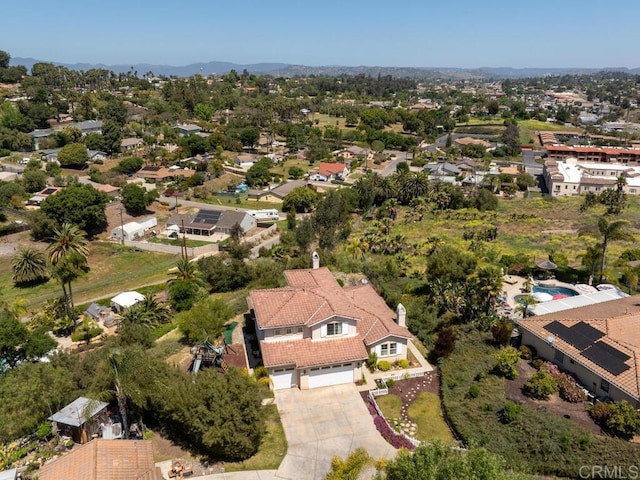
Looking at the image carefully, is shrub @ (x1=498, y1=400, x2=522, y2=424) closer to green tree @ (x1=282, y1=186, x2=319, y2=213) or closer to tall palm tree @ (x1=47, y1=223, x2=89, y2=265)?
tall palm tree @ (x1=47, y1=223, x2=89, y2=265)

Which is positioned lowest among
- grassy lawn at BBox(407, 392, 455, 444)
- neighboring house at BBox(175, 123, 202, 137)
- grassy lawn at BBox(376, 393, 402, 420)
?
grassy lawn at BBox(376, 393, 402, 420)

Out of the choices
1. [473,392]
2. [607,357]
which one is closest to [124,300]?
[473,392]

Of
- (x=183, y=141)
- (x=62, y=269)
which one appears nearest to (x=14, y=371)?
(x=62, y=269)

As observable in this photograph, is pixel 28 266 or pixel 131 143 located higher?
pixel 131 143

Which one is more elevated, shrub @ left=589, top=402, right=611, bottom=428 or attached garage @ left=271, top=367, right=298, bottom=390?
shrub @ left=589, top=402, right=611, bottom=428

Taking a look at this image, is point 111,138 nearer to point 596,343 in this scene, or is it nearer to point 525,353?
point 525,353

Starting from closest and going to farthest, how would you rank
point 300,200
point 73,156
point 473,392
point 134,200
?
point 473,392 → point 134,200 → point 300,200 → point 73,156

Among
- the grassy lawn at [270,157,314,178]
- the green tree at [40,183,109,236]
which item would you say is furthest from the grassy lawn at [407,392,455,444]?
the grassy lawn at [270,157,314,178]
